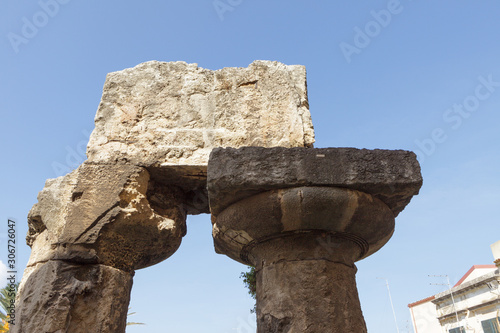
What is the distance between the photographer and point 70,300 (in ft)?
8.14

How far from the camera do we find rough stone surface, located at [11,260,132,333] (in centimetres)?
243

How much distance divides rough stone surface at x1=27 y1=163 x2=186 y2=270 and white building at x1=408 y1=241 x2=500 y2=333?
1417 cm

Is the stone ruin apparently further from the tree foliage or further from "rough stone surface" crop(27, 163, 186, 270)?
the tree foliage

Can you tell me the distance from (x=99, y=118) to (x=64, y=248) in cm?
105

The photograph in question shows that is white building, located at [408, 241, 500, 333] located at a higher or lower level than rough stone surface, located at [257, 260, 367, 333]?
higher

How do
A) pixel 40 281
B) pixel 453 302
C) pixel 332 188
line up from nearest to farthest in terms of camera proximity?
pixel 332 188 → pixel 40 281 → pixel 453 302

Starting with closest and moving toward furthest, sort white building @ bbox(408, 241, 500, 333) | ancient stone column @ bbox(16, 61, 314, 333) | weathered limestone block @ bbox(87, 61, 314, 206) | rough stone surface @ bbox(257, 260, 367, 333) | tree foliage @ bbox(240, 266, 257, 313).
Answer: rough stone surface @ bbox(257, 260, 367, 333) → ancient stone column @ bbox(16, 61, 314, 333) → weathered limestone block @ bbox(87, 61, 314, 206) → tree foliage @ bbox(240, 266, 257, 313) → white building @ bbox(408, 241, 500, 333)

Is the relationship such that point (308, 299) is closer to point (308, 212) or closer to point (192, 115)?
point (308, 212)

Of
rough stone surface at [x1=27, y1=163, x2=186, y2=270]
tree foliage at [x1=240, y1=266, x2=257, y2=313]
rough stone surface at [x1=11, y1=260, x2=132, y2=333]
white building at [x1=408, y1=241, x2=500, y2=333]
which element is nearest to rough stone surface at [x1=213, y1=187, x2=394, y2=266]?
rough stone surface at [x1=27, y1=163, x2=186, y2=270]

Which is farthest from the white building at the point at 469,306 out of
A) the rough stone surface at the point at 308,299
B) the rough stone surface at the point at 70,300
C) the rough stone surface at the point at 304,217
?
the rough stone surface at the point at 70,300

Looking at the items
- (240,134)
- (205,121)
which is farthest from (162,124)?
(240,134)

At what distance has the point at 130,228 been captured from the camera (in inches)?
109

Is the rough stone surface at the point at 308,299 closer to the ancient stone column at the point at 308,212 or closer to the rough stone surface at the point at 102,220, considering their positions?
the ancient stone column at the point at 308,212

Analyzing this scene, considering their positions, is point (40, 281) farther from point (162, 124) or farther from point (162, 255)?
point (162, 124)
